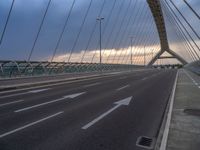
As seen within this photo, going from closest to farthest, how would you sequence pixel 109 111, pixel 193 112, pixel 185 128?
pixel 185 128, pixel 193 112, pixel 109 111

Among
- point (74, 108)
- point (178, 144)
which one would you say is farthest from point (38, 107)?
point (178, 144)

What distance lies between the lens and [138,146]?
6844 millimetres

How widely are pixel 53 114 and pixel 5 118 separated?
1598 millimetres

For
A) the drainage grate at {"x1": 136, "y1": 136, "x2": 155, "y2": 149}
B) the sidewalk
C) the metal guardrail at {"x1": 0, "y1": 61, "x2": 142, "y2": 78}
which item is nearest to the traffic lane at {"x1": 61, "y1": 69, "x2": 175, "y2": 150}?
the drainage grate at {"x1": 136, "y1": 136, "x2": 155, "y2": 149}

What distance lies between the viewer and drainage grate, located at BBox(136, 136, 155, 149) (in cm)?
687

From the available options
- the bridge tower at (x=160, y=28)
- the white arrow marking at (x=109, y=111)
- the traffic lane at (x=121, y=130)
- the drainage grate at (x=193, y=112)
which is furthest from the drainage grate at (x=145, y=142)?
the bridge tower at (x=160, y=28)

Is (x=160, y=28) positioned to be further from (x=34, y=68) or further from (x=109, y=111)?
(x=109, y=111)

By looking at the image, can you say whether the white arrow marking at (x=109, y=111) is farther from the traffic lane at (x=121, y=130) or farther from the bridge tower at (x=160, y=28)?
the bridge tower at (x=160, y=28)

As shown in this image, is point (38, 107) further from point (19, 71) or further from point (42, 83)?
point (19, 71)

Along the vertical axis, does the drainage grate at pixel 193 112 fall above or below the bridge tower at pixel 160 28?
below

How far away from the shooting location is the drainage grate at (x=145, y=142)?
6.87 metres

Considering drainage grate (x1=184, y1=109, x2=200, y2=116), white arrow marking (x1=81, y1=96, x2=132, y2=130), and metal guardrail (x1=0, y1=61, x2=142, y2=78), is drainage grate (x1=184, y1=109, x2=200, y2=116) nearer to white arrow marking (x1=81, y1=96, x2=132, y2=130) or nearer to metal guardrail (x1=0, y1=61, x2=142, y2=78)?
white arrow marking (x1=81, y1=96, x2=132, y2=130)

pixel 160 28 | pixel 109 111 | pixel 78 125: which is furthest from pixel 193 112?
pixel 160 28

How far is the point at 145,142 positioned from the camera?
718cm
